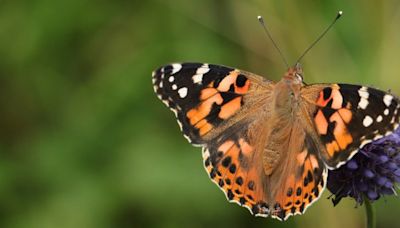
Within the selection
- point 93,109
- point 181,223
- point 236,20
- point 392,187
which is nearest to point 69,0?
point 93,109

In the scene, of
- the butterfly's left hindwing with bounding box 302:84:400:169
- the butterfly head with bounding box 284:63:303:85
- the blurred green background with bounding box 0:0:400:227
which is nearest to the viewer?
the butterfly's left hindwing with bounding box 302:84:400:169

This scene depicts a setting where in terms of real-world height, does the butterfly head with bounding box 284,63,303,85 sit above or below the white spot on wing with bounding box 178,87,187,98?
below

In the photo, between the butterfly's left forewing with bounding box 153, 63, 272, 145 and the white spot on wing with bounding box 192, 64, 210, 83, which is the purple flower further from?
the white spot on wing with bounding box 192, 64, 210, 83

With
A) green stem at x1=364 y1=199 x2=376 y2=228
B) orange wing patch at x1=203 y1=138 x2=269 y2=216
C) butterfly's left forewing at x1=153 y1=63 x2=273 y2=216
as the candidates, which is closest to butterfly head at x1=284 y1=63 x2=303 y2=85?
butterfly's left forewing at x1=153 y1=63 x2=273 y2=216

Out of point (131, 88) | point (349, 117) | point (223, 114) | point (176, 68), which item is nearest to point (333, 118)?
point (349, 117)

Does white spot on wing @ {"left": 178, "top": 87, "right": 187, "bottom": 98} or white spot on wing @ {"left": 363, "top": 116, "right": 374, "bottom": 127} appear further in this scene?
white spot on wing @ {"left": 178, "top": 87, "right": 187, "bottom": 98}

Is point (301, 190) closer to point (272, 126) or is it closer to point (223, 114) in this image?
point (272, 126)

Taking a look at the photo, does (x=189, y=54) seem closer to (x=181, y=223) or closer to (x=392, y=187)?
(x=181, y=223)
